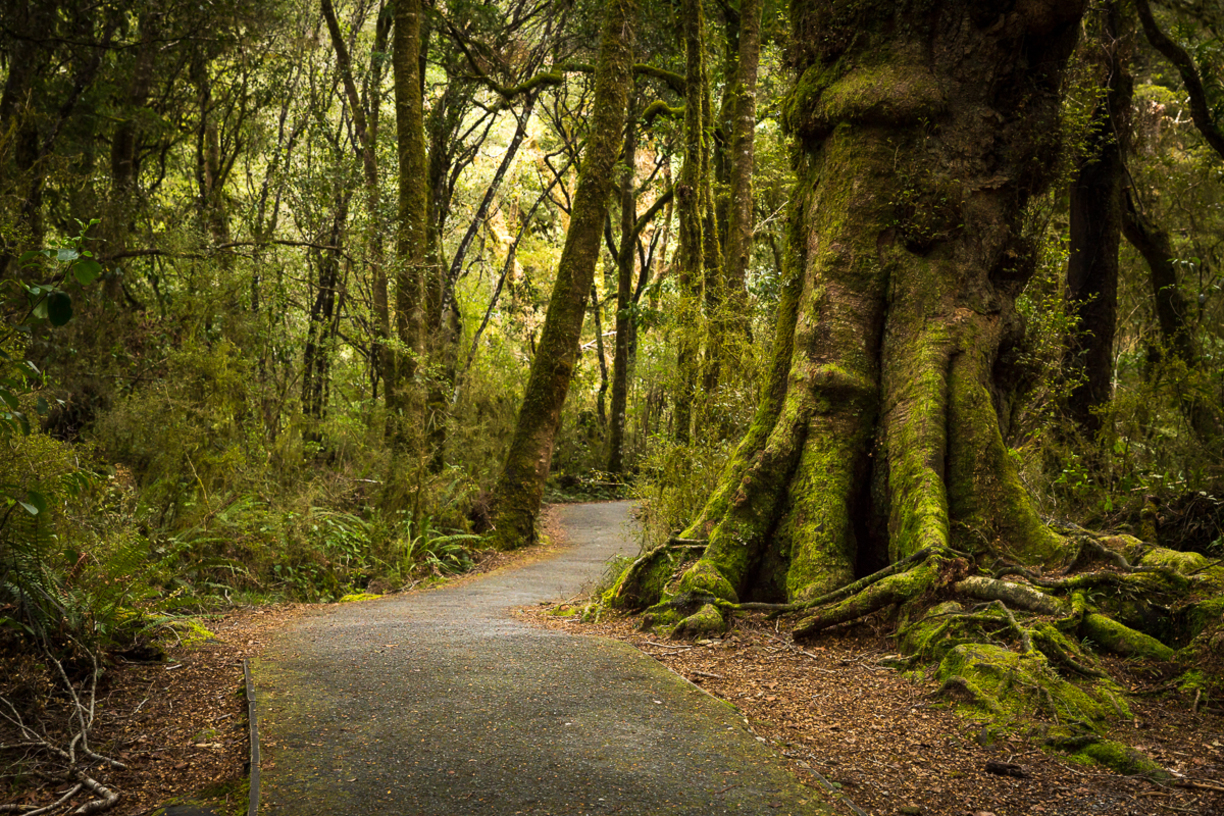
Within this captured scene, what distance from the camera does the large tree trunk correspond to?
6.15m

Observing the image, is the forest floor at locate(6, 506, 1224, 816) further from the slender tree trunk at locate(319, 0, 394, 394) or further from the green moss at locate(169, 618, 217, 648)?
the slender tree trunk at locate(319, 0, 394, 394)

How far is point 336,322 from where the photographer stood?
52.4 ft

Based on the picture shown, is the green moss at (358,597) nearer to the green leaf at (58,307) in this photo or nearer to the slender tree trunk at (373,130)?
the slender tree trunk at (373,130)

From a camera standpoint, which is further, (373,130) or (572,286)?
(373,130)

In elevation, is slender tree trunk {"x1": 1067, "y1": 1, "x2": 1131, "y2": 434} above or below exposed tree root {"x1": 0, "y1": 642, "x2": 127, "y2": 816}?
above

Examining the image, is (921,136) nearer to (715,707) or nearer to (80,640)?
(715,707)

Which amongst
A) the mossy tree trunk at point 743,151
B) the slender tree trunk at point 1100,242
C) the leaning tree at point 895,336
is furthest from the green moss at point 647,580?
the mossy tree trunk at point 743,151

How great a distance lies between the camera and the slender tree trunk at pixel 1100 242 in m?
10.4

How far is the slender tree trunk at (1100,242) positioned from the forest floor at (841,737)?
271 inches

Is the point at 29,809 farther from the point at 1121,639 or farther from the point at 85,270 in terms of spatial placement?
the point at 1121,639

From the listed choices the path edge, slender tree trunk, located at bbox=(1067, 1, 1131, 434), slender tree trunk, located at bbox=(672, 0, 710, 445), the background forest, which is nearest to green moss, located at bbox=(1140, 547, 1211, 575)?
the background forest

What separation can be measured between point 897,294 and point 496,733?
14.9 feet

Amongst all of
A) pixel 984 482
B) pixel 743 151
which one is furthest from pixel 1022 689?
pixel 743 151

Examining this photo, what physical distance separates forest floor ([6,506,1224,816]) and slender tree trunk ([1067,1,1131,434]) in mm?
6889
